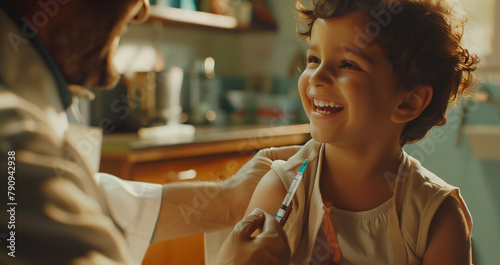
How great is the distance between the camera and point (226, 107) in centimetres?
254

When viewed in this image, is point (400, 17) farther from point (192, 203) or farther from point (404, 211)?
point (192, 203)

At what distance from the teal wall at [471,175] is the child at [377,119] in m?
0.07

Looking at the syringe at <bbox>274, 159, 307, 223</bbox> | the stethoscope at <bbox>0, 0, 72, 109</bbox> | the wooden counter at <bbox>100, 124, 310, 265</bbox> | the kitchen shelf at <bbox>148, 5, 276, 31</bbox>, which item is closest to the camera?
the stethoscope at <bbox>0, 0, 72, 109</bbox>

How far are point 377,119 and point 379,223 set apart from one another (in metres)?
0.14

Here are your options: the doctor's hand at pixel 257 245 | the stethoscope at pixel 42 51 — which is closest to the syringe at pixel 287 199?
the doctor's hand at pixel 257 245

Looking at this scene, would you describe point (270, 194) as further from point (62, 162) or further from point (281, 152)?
point (62, 162)

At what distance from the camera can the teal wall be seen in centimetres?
73

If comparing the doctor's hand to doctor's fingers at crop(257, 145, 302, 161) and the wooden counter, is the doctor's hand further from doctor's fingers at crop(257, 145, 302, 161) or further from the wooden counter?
the wooden counter

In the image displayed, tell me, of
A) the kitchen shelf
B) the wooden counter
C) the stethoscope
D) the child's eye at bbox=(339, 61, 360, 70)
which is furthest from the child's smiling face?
the kitchen shelf

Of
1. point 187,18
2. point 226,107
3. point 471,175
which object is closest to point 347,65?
point 471,175

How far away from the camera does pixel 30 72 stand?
1.53 ft

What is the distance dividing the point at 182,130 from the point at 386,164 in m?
1.34

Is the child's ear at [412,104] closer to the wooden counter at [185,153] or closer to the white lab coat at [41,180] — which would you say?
the white lab coat at [41,180]

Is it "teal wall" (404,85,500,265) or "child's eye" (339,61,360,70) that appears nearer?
"child's eye" (339,61,360,70)
